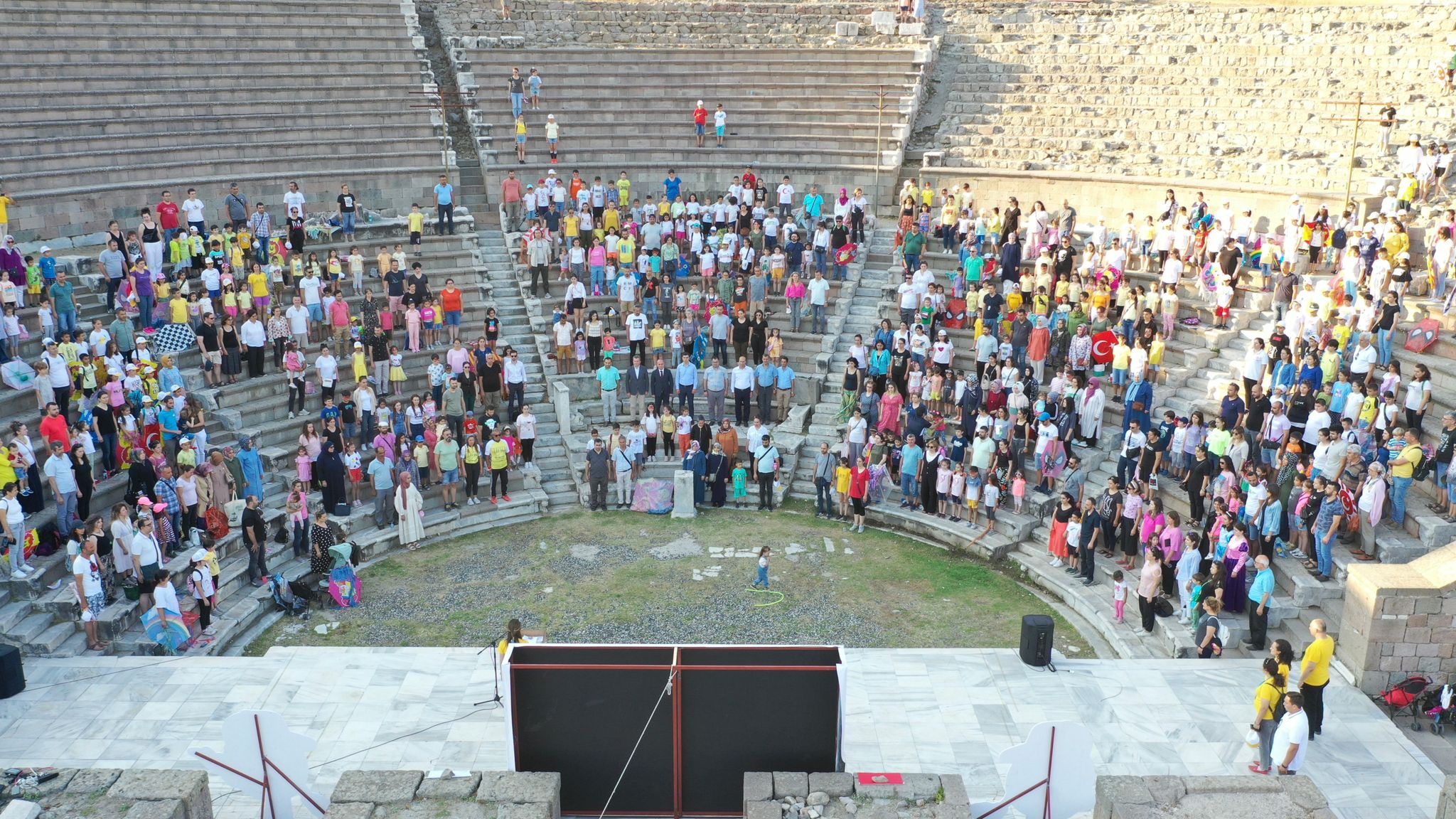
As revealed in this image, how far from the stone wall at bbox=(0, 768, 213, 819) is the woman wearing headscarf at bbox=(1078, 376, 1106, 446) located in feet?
49.5

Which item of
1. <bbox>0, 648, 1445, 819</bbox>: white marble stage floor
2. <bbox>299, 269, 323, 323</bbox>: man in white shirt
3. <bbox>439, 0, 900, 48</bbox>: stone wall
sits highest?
<bbox>439, 0, 900, 48</bbox>: stone wall

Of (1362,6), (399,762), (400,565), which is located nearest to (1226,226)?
(1362,6)

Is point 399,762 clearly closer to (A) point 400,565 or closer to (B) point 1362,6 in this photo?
(A) point 400,565

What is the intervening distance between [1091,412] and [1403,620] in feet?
24.3

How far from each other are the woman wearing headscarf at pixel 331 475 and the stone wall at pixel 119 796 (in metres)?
8.94

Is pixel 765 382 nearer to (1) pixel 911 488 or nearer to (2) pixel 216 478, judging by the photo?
(1) pixel 911 488

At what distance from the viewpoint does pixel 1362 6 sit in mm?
31594

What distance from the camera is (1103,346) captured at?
22.2 meters

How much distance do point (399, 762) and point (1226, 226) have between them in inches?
744

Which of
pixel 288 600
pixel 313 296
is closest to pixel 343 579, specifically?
pixel 288 600

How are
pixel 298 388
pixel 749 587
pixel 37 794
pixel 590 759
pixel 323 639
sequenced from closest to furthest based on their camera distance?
pixel 37 794
pixel 590 759
pixel 323 639
pixel 749 587
pixel 298 388

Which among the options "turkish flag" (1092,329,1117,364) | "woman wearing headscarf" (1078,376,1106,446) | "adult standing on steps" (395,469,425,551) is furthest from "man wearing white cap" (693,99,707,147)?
"adult standing on steps" (395,469,425,551)

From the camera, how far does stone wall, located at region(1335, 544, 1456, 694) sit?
14.3 metres

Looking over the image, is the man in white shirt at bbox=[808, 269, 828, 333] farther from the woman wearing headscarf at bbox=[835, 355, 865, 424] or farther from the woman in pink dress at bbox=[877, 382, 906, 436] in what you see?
the woman in pink dress at bbox=[877, 382, 906, 436]
